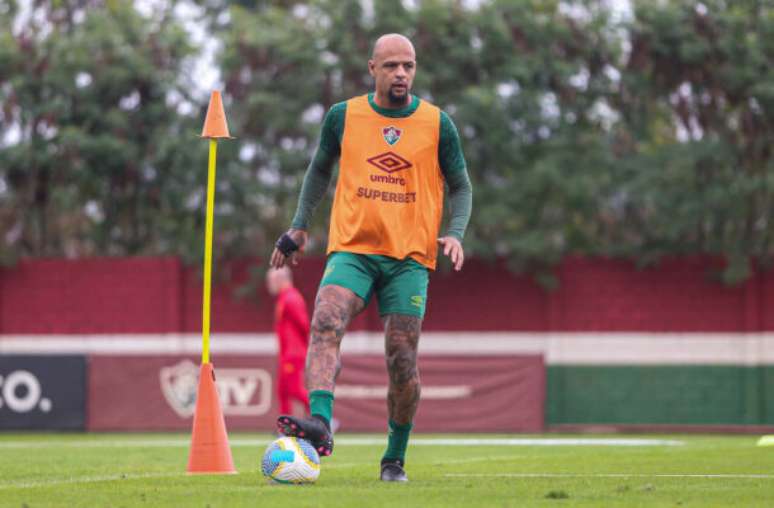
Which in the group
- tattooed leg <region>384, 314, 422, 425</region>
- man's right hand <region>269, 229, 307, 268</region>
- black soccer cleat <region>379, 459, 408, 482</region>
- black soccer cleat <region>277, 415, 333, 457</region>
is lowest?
black soccer cleat <region>379, 459, 408, 482</region>

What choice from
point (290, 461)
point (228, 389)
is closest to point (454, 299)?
point (228, 389)

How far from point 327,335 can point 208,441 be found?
166 cm

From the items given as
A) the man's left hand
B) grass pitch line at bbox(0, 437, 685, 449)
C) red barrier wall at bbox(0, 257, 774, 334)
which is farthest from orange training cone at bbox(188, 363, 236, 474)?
red barrier wall at bbox(0, 257, 774, 334)

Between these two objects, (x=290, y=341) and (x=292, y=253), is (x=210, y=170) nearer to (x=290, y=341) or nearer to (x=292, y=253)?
(x=292, y=253)

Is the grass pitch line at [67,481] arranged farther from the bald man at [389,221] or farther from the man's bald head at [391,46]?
the man's bald head at [391,46]

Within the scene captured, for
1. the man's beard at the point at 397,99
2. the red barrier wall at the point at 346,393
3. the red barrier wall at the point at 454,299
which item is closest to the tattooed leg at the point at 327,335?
the man's beard at the point at 397,99

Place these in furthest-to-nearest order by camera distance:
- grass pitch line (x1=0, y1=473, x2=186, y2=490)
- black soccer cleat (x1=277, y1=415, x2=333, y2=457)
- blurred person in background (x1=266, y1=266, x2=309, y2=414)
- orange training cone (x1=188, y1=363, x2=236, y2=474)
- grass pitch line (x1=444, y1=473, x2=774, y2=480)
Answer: blurred person in background (x1=266, y1=266, x2=309, y2=414) → orange training cone (x1=188, y1=363, x2=236, y2=474) → grass pitch line (x1=444, y1=473, x2=774, y2=480) → grass pitch line (x1=0, y1=473, x2=186, y2=490) → black soccer cleat (x1=277, y1=415, x2=333, y2=457)

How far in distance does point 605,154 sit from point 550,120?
103 cm

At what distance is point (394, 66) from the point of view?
7539 millimetres

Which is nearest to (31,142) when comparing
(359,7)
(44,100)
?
(44,100)

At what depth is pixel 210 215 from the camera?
8.87 metres

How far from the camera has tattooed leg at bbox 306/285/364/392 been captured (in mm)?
7305

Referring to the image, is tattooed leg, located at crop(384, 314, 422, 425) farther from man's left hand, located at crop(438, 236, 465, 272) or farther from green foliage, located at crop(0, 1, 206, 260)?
green foliage, located at crop(0, 1, 206, 260)

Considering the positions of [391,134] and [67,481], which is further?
[67,481]
